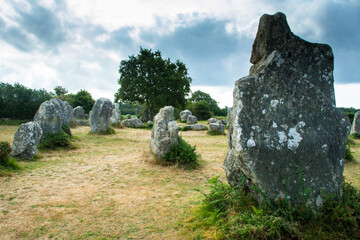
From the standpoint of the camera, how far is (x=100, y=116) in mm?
15984

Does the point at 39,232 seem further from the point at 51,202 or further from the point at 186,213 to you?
the point at 186,213

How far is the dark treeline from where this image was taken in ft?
74.1

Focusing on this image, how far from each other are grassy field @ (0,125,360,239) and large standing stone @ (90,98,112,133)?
25.3ft

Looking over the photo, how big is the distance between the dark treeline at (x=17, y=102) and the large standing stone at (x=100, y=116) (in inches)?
450

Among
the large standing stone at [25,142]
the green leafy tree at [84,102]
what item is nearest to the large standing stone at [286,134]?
the large standing stone at [25,142]

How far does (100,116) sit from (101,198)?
1207 centimetres

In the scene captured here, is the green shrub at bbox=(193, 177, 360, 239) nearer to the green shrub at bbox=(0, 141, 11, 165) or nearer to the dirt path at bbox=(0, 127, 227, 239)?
the dirt path at bbox=(0, 127, 227, 239)

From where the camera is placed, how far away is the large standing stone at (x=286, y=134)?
2.94 metres

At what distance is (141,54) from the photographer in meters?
32.0

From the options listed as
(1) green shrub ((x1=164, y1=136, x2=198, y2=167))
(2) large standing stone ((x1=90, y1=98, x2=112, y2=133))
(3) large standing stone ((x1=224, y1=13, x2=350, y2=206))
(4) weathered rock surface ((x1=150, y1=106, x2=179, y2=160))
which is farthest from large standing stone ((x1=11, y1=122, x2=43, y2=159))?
(2) large standing stone ((x1=90, y1=98, x2=112, y2=133))

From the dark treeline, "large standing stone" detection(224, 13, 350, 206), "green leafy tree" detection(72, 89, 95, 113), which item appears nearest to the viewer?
"large standing stone" detection(224, 13, 350, 206)

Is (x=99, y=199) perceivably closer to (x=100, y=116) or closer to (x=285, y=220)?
(x=285, y=220)

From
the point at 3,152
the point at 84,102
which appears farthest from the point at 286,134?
the point at 84,102

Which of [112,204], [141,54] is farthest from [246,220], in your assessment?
[141,54]
